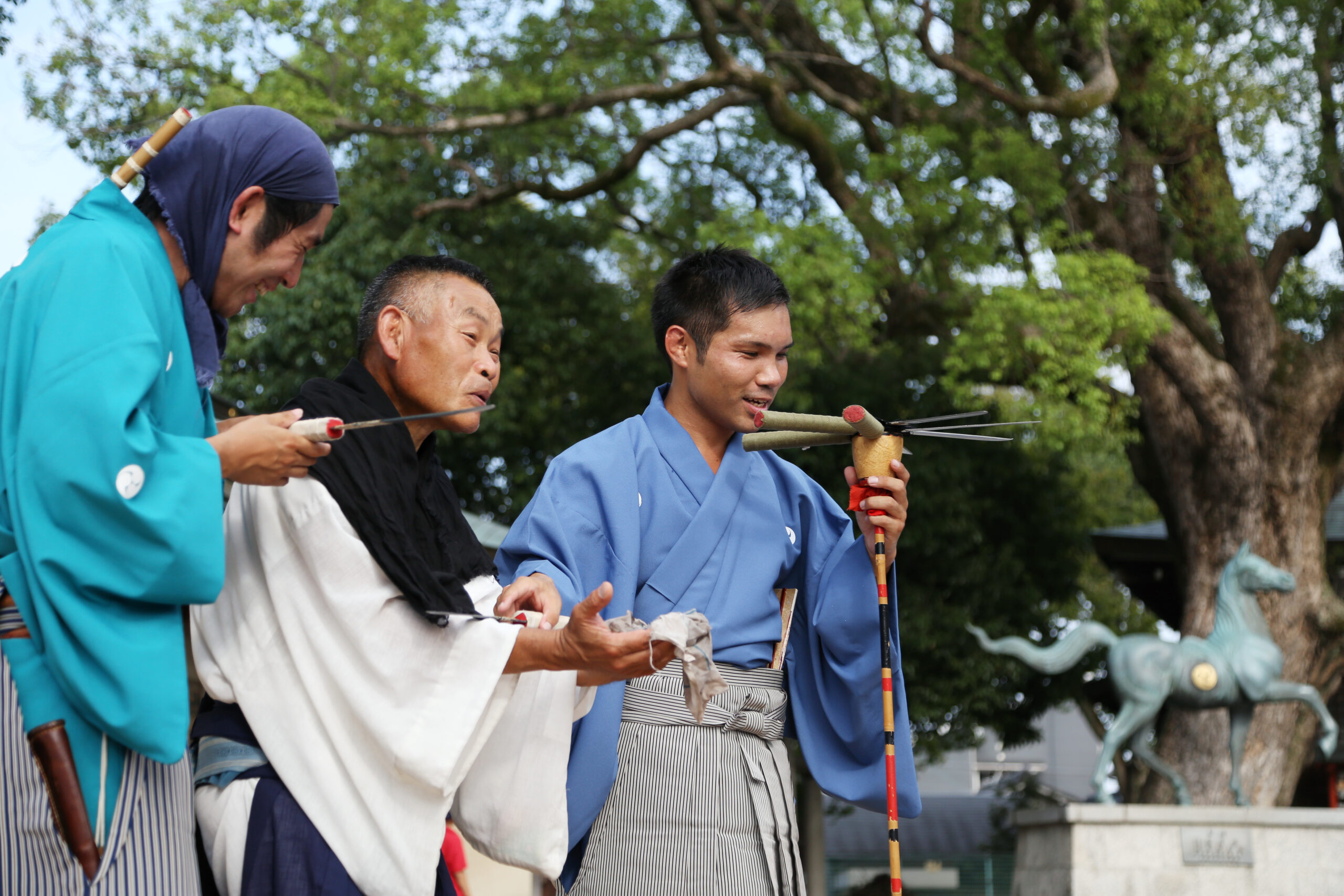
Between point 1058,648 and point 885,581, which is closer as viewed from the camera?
point 885,581

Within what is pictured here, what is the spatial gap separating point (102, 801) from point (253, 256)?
77 cm

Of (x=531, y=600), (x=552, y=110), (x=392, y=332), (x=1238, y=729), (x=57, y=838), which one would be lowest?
(x=1238, y=729)

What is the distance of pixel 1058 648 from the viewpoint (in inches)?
374

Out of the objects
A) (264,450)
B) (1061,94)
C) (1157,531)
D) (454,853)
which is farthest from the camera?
(1157,531)

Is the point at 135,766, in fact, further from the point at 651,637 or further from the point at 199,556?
the point at 651,637

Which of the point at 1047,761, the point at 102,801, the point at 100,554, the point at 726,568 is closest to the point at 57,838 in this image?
the point at 102,801

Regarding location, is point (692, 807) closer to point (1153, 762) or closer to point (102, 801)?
point (102, 801)

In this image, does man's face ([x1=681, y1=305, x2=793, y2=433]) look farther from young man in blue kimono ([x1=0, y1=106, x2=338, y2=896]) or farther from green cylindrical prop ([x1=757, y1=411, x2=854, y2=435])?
young man in blue kimono ([x1=0, y1=106, x2=338, y2=896])

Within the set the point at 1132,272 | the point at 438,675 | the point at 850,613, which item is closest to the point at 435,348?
the point at 438,675

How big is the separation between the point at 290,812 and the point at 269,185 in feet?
2.92

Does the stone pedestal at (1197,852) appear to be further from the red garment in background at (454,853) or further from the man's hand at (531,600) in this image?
the man's hand at (531,600)

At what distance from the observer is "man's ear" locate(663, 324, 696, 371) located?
2.89 meters

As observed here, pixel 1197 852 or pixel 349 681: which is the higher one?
pixel 349 681

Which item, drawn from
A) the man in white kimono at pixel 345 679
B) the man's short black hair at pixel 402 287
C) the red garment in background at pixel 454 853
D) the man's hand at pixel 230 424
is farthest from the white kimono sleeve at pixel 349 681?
the red garment in background at pixel 454 853
